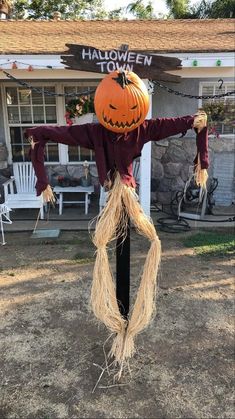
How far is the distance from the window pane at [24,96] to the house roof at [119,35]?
3.38 feet

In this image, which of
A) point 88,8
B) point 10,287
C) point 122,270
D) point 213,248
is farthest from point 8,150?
point 88,8

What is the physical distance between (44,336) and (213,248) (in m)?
3.01

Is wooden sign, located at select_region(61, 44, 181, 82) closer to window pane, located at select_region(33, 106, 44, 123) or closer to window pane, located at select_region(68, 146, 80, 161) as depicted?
window pane, located at select_region(33, 106, 44, 123)

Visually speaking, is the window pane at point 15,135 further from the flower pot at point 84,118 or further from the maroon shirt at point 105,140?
the maroon shirt at point 105,140

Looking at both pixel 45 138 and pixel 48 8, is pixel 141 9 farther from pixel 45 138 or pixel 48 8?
pixel 45 138

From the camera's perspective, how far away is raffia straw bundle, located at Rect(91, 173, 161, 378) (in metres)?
2.54

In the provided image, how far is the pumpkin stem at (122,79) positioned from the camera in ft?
7.70

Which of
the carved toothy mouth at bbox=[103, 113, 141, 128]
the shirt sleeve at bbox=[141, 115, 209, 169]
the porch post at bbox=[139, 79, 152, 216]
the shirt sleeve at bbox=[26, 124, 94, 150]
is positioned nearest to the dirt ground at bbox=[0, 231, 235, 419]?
the porch post at bbox=[139, 79, 152, 216]

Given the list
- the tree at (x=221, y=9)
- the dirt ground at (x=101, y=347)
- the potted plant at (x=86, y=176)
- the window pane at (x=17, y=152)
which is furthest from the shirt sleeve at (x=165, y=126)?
the tree at (x=221, y=9)

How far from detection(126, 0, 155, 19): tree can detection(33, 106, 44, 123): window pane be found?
58.1 ft

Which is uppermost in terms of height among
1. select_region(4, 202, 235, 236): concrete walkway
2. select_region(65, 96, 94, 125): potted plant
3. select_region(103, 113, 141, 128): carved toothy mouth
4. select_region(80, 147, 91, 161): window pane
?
select_region(65, 96, 94, 125): potted plant

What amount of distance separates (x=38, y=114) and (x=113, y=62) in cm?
374

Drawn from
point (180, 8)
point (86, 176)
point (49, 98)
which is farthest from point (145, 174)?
point (180, 8)

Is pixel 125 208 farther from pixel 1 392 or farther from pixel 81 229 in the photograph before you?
pixel 81 229
